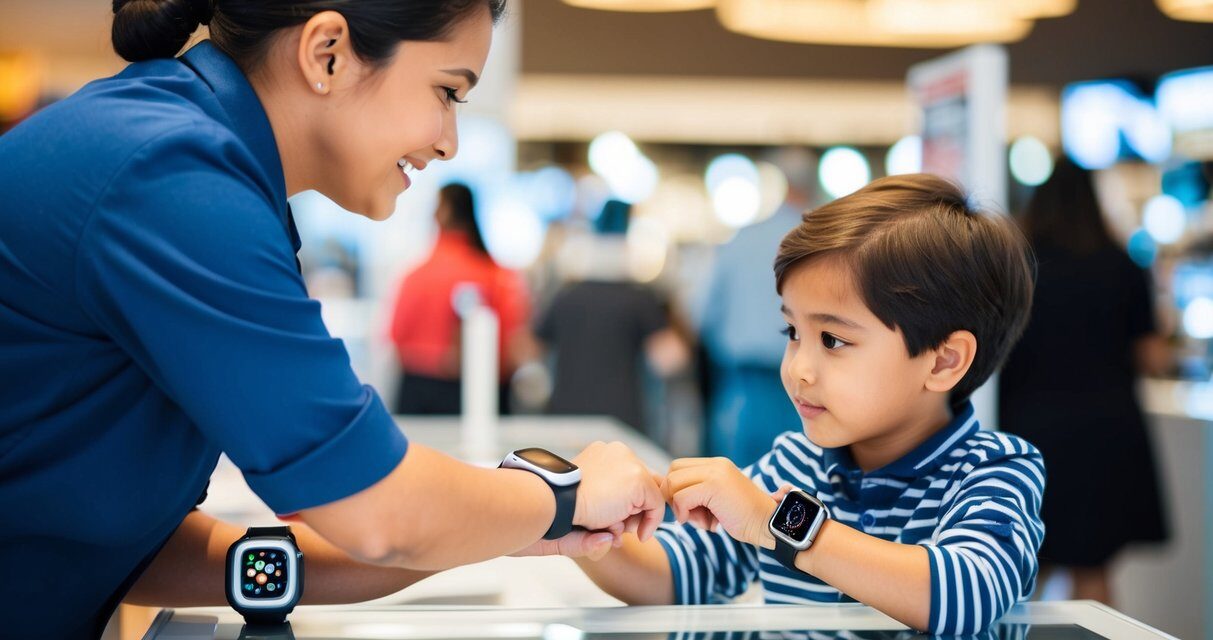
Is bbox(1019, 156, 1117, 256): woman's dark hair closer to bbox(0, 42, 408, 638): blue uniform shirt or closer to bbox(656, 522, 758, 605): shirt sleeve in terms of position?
bbox(656, 522, 758, 605): shirt sleeve

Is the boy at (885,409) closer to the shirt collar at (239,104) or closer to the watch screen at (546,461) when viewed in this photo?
the watch screen at (546,461)

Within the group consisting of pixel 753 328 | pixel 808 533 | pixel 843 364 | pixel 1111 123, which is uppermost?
pixel 1111 123

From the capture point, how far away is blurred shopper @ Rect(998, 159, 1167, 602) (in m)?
3.34

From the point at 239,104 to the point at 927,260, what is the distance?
0.70 metres

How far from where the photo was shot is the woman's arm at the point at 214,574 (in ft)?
3.76

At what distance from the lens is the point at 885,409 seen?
120 centimetres

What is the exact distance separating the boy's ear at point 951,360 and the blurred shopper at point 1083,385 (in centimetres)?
225

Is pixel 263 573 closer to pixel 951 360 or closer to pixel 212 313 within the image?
pixel 212 313

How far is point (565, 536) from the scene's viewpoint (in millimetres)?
1051

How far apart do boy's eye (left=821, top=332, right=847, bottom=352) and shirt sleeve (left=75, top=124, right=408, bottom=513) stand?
55cm

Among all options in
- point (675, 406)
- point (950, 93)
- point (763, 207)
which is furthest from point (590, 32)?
point (950, 93)

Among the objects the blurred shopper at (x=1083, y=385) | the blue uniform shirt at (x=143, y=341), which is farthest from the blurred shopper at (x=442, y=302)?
the blue uniform shirt at (x=143, y=341)

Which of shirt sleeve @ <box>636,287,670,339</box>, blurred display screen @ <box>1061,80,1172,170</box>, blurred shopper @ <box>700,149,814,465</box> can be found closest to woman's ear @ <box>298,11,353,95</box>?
blurred shopper @ <box>700,149,814,465</box>

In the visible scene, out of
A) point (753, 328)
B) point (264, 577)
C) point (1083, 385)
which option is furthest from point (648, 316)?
point (264, 577)
